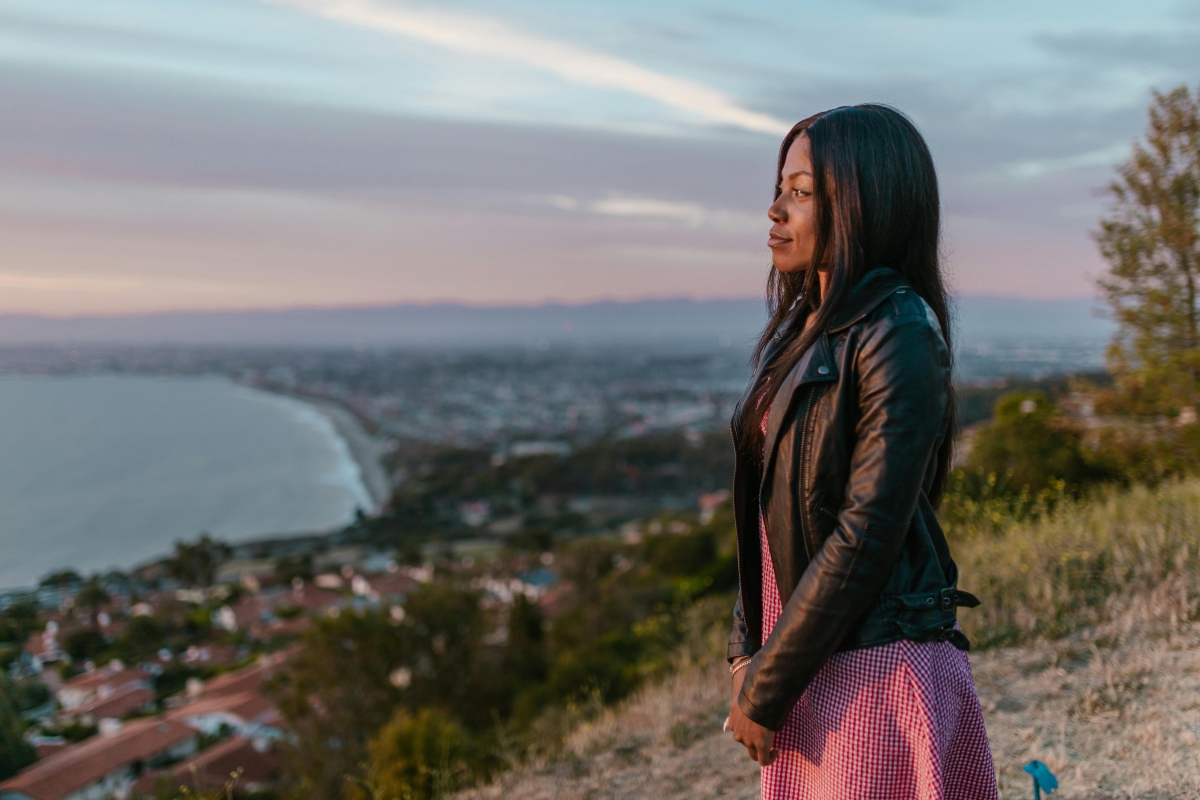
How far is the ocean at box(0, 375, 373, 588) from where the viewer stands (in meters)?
24.2

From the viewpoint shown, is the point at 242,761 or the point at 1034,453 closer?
the point at 1034,453

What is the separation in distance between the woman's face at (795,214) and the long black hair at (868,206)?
0.02 metres

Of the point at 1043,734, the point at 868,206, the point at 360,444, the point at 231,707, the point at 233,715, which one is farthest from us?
the point at 360,444

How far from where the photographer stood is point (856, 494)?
1050 mm

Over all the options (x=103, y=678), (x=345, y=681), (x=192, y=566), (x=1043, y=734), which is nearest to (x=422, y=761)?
(x=1043, y=734)

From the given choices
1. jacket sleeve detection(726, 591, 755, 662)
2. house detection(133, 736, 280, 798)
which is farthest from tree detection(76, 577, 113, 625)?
jacket sleeve detection(726, 591, 755, 662)

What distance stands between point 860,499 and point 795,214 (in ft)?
1.60

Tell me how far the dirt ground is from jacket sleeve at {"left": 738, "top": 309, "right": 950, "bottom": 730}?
5.91ft

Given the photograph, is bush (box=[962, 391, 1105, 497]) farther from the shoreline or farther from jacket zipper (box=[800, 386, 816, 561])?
the shoreline

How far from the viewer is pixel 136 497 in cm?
3045

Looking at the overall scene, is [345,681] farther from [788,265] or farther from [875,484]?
[875,484]

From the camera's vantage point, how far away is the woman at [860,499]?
1042mm

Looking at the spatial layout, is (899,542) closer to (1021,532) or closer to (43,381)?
(1021,532)

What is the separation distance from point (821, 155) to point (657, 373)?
82344 millimetres
